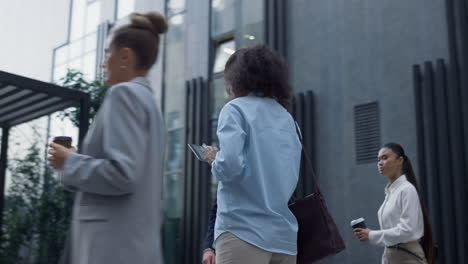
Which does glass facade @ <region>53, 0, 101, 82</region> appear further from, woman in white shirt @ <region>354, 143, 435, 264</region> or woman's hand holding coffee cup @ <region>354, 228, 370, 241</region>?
woman in white shirt @ <region>354, 143, 435, 264</region>

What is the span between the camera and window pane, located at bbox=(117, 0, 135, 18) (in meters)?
17.2

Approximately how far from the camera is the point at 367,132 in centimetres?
1008

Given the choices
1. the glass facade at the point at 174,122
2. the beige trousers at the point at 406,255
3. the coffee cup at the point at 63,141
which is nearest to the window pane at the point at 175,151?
the glass facade at the point at 174,122

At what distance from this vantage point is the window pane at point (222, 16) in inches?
520

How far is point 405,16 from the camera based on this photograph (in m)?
9.94

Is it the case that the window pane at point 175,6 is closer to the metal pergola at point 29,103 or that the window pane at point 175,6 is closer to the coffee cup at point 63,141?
the metal pergola at point 29,103

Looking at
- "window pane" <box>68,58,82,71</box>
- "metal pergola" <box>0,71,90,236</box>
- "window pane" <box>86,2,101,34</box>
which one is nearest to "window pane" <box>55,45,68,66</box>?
"window pane" <box>68,58,82,71</box>

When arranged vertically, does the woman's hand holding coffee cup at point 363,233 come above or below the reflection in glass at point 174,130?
below

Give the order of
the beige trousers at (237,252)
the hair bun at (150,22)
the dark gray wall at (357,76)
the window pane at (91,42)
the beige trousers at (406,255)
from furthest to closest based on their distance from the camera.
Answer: the window pane at (91,42) → the dark gray wall at (357,76) → the beige trousers at (406,255) → the beige trousers at (237,252) → the hair bun at (150,22)

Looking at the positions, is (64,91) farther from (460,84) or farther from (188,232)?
(188,232)

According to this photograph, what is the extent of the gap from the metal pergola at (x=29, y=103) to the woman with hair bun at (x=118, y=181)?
3439 mm

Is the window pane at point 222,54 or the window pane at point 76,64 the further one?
the window pane at point 76,64

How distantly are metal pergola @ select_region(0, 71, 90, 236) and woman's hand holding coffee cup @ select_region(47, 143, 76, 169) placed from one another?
11.2 ft

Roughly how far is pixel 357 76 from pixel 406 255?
608 cm
